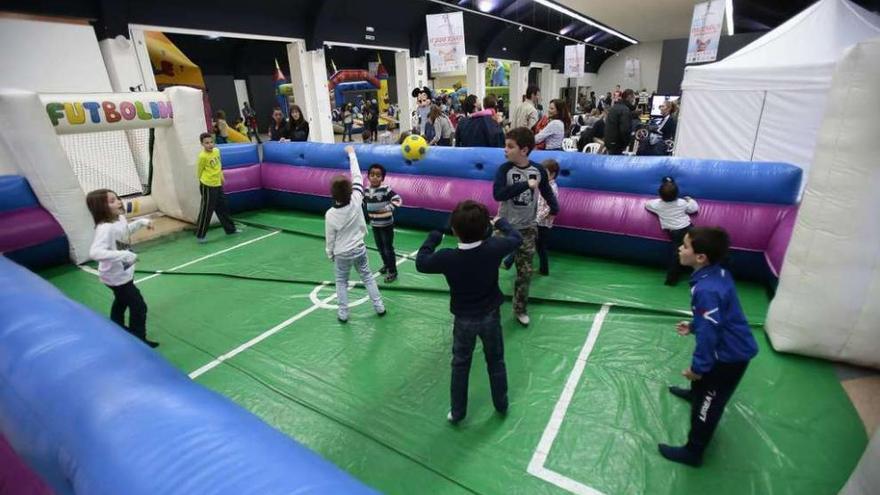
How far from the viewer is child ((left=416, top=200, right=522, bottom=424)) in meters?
2.10

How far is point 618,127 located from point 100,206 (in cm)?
621

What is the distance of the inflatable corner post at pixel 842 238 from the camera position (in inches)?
98.9

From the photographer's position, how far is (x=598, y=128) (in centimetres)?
787

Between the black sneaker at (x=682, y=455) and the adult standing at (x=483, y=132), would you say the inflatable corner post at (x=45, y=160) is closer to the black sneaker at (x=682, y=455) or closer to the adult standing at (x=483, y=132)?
the adult standing at (x=483, y=132)

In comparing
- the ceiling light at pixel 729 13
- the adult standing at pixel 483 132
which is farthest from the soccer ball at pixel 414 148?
the ceiling light at pixel 729 13

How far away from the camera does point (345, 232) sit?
11.4 feet

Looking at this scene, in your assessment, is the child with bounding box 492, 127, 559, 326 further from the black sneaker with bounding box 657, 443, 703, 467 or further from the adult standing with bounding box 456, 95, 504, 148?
the adult standing with bounding box 456, 95, 504, 148

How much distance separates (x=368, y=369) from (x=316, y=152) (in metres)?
4.57

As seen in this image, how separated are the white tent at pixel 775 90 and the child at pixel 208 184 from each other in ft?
23.4

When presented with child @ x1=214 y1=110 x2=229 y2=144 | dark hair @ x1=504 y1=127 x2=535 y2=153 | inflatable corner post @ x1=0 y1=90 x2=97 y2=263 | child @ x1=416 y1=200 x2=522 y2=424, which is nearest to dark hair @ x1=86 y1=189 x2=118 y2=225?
child @ x1=416 y1=200 x2=522 y2=424

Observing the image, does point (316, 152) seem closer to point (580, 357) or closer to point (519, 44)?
point (580, 357)

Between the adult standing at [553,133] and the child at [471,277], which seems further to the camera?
the adult standing at [553,133]

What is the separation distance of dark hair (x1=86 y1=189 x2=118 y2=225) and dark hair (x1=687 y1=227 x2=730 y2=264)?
371cm

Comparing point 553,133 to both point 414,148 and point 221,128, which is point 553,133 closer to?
point 414,148
